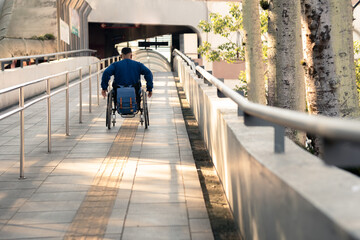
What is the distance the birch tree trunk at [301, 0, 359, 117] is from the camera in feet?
22.9

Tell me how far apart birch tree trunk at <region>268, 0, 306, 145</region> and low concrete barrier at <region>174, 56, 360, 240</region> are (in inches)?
189

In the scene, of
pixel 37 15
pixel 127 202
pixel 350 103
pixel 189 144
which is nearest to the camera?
pixel 127 202

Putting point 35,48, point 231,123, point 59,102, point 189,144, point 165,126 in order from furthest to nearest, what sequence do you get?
point 35,48
point 59,102
point 165,126
point 189,144
point 231,123

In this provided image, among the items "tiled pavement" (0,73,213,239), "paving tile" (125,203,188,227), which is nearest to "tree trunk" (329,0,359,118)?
"tiled pavement" (0,73,213,239)

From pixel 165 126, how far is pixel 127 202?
19.6ft

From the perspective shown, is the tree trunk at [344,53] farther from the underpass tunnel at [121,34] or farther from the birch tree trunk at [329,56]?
the underpass tunnel at [121,34]

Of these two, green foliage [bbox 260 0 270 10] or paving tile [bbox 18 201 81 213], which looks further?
green foliage [bbox 260 0 270 10]

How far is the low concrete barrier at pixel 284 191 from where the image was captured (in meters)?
2.36

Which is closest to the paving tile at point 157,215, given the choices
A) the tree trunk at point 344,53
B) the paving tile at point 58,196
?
the paving tile at point 58,196

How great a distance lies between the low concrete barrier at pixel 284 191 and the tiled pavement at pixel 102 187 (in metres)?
0.69

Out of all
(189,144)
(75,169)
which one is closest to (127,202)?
(75,169)

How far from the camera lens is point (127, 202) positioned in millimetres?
5973

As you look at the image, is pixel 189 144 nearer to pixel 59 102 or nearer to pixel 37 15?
pixel 59 102

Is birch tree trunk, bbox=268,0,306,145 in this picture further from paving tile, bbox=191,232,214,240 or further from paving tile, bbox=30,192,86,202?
paving tile, bbox=191,232,214,240
